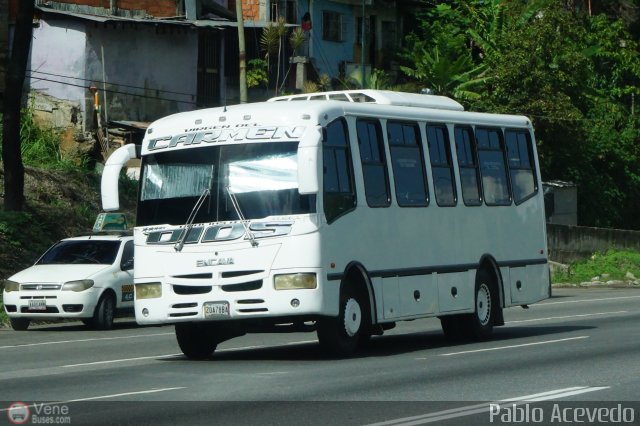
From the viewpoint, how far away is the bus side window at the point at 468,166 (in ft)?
63.4

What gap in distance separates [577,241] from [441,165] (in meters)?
26.9

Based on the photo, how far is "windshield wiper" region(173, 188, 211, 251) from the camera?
1595 centimetres

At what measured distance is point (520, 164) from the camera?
2103 cm

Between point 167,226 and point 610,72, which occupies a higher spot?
point 610,72

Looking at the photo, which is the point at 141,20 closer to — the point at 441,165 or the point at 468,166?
the point at 468,166

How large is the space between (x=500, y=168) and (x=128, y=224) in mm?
15782

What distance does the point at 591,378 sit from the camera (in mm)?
13148

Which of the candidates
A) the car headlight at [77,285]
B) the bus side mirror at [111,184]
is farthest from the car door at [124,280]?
the bus side mirror at [111,184]

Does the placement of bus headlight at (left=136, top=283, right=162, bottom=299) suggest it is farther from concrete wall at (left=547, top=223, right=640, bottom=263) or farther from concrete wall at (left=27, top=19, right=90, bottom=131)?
concrete wall at (left=547, top=223, right=640, bottom=263)

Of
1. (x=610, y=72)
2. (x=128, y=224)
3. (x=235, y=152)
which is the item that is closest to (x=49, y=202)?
(x=128, y=224)

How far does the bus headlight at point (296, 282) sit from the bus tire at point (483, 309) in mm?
4425

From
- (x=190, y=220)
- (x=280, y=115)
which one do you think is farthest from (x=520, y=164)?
(x=190, y=220)

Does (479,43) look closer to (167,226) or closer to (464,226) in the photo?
(464,226)

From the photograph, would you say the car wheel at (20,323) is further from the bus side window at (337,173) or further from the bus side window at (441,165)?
the bus side window at (337,173)
